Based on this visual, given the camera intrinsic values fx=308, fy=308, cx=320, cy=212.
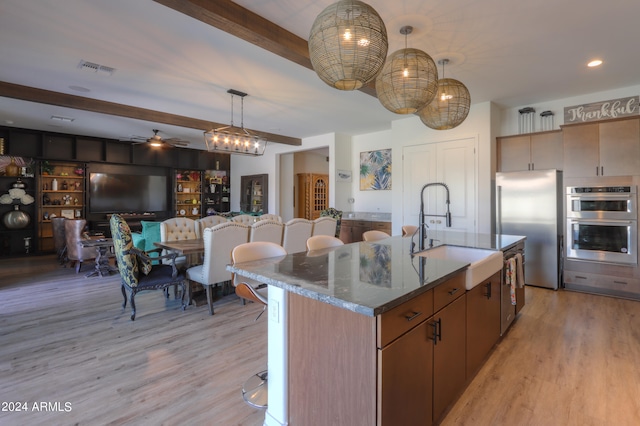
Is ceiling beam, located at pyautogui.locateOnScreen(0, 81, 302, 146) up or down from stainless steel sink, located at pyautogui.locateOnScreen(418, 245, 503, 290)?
up

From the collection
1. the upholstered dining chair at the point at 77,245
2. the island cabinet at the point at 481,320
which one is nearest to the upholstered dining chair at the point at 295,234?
the island cabinet at the point at 481,320

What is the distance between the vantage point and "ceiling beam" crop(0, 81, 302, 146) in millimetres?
4066

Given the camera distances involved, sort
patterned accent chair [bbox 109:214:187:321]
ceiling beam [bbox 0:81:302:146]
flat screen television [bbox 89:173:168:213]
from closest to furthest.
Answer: patterned accent chair [bbox 109:214:187:321], ceiling beam [bbox 0:81:302:146], flat screen television [bbox 89:173:168:213]

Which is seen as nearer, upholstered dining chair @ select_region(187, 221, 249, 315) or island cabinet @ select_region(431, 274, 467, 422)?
island cabinet @ select_region(431, 274, 467, 422)

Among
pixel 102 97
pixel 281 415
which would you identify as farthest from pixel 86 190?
pixel 281 415

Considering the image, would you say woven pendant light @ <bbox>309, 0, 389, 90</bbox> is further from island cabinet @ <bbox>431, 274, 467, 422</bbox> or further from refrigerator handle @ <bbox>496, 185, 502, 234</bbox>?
refrigerator handle @ <bbox>496, 185, 502, 234</bbox>

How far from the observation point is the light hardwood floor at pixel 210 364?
1841mm

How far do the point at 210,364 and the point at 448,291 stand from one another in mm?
1856

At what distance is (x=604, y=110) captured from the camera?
4207 mm

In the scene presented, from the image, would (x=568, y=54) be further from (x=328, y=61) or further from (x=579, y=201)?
(x=328, y=61)

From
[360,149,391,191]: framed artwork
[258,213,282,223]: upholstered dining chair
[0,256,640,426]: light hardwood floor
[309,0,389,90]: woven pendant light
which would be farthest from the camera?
[360,149,391,191]: framed artwork

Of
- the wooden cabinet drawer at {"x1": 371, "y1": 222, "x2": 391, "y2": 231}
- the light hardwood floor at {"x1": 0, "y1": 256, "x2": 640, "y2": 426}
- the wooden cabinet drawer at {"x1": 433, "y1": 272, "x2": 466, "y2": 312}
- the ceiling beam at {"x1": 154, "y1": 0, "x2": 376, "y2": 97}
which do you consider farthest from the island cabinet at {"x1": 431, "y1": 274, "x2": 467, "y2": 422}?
the wooden cabinet drawer at {"x1": 371, "y1": 222, "x2": 391, "y2": 231}

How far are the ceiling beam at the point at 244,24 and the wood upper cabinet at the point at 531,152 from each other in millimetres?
3600

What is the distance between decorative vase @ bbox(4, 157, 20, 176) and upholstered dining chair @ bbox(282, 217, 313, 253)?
671cm
